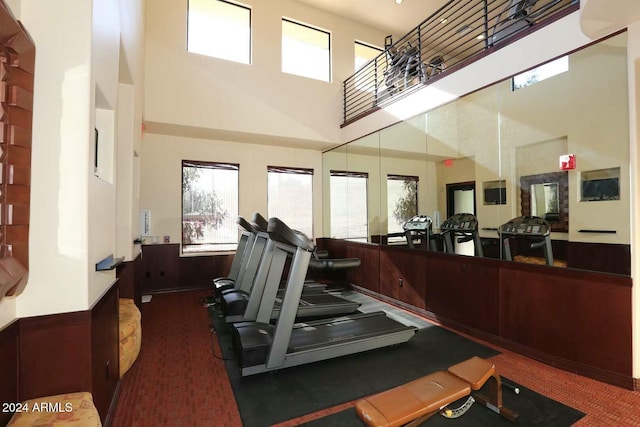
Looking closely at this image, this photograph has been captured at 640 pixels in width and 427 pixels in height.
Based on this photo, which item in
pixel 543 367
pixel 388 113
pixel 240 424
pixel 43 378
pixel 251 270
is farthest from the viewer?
pixel 388 113

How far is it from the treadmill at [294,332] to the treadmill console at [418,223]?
64.8 inches

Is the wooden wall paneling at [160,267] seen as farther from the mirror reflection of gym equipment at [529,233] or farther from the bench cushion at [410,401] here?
the mirror reflection of gym equipment at [529,233]

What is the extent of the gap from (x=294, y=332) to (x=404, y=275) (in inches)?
92.2

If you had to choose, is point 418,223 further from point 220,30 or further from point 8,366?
point 220,30

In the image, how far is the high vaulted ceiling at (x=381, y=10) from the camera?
22.6ft

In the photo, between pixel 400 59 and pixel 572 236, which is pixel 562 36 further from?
pixel 400 59

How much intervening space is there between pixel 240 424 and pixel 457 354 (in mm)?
2346

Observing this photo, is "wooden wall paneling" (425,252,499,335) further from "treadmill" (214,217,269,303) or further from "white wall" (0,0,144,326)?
"white wall" (0,0,144,326)

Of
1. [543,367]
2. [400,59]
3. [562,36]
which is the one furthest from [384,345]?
[400,59]

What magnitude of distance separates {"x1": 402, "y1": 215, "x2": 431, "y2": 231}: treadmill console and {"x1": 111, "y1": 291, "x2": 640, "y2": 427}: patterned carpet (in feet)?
6.63

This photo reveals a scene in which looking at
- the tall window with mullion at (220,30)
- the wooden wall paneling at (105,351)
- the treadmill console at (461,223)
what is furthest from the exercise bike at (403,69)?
the wooden wall paneling at (105,351)

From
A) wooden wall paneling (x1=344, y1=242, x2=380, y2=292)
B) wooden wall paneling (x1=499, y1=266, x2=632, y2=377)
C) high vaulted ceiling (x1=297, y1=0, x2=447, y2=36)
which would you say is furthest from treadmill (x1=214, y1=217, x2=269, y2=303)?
high vaulted ceiling (x1=297, y1=0, x2=447, y2=36)

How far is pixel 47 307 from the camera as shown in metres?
1.62

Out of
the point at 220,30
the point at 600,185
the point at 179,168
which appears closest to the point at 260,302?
the point at 179,168
